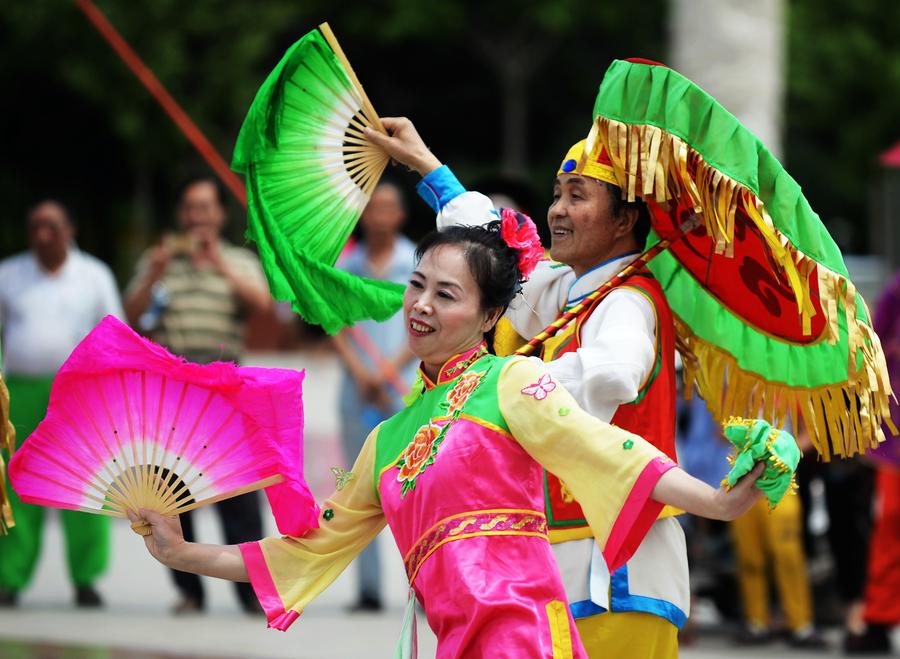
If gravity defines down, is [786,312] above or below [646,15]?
below

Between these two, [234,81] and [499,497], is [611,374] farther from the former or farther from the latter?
[234,81]

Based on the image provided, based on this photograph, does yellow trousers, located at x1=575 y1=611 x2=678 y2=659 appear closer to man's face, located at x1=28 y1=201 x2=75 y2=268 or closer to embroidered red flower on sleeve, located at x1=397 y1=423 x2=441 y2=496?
embroidered red flower on sleeve, located at x1=397 y1=423 x2=441 y2=496

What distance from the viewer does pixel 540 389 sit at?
3.15m

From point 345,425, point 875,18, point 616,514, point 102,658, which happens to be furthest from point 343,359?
point 875,18

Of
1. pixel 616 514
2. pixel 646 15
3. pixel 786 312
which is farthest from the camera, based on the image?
pixel 646 15

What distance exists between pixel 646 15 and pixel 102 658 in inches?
880

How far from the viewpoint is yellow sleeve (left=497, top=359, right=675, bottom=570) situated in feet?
10.0

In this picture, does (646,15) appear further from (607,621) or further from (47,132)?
(607,621)

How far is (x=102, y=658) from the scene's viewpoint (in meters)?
6.24

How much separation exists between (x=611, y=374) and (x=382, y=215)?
175 inches

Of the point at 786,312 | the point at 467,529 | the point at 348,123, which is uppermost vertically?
the point at 348,123

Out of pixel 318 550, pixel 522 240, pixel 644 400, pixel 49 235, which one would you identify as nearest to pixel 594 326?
pixel 644 400

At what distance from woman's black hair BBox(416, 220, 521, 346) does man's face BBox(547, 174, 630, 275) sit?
38cm

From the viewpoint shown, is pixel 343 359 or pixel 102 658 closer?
pixel 102 658
